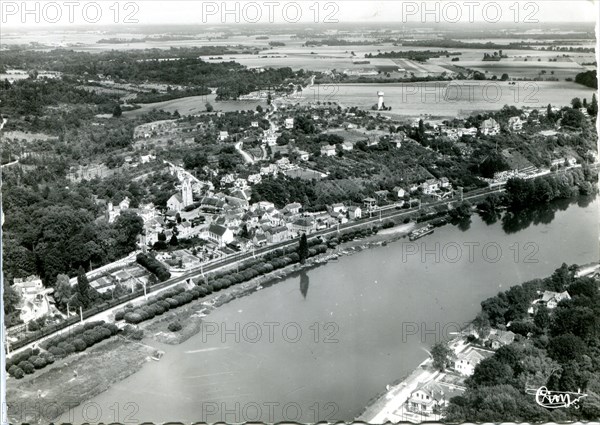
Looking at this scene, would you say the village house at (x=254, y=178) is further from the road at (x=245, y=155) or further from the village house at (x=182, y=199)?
the village house at (x=182, y=199)

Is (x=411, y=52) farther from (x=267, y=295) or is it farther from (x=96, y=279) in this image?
(x=96, y=279)

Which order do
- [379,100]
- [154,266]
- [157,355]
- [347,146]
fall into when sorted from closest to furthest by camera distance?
[157,355] → [154,266] → [379,100] → [347,146]

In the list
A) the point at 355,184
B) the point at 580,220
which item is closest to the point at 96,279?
the point at 355,184

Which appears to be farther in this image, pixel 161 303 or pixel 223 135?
pixel 223 135

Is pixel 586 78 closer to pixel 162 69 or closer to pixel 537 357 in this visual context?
pixel 537 357

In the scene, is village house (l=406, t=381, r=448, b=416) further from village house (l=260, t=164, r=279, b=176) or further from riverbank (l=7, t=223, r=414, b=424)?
village house (l=260, t=164, r=279, b=176)

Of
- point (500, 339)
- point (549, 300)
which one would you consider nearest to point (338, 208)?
point (549, 300)

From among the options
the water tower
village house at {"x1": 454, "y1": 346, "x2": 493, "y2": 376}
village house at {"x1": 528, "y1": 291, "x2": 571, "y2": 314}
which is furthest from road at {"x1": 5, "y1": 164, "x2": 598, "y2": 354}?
village house at {"x1": 454, "y1": 346, "x2": 493, "y2": 376}
